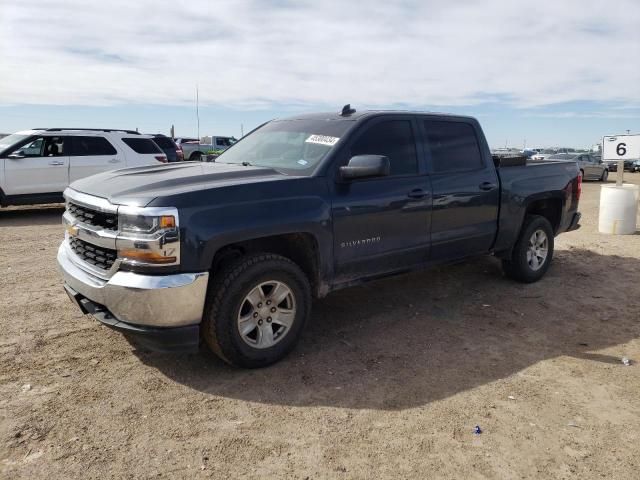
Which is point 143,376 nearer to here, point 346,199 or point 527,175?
point 346,199

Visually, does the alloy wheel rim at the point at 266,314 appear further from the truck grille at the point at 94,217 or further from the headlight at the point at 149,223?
the truck grille at the point at 94,217

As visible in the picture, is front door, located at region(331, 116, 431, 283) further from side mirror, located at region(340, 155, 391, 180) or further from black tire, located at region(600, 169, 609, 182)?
black tire, located at region(600, 169, 609, 182)

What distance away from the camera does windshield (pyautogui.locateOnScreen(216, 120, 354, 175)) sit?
4.27 m

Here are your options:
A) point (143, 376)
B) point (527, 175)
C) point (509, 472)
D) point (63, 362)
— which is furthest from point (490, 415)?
point (527, 175)

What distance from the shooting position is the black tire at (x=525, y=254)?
19.4 feet

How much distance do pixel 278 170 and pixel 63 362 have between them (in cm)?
215

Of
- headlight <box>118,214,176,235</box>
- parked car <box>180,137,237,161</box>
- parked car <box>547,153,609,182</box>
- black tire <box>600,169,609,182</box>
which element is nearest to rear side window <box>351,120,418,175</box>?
headlight <box>118,214,176,235</box>

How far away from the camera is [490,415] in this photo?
3.28 m

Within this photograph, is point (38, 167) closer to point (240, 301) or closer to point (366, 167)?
point (240, 301)

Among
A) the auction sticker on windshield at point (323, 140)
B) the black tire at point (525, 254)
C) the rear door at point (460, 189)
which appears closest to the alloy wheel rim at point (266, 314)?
the auction sticker on windshield at point (323, 140)

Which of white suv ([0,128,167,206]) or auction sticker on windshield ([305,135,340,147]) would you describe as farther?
white suv ([0,128,167,206])

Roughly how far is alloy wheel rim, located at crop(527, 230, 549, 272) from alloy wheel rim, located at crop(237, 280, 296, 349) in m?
3.42

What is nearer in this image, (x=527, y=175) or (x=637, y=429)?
(x=637, y=429)

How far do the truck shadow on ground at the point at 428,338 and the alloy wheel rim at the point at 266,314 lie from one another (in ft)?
0.78
